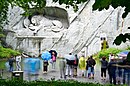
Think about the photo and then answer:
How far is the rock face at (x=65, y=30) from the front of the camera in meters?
30.8

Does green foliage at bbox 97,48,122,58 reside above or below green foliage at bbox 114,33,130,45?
above

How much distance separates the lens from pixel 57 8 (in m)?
36.7

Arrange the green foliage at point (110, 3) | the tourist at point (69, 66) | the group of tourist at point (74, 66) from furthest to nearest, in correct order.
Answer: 1. the tourist at point (69, 66)
2. the group of tourist at point (74, 66)
3. the green foliage at point (110, 3)

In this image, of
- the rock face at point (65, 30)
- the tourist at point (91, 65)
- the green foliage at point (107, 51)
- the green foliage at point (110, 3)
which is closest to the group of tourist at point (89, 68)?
the tourist at point (91, 65)

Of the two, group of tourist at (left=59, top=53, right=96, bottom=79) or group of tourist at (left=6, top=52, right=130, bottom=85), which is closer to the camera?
group of tourist at (left=6, top=52, right=130, bottom=85)

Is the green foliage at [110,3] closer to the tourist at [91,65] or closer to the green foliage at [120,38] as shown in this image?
the green foliage at [120,38]

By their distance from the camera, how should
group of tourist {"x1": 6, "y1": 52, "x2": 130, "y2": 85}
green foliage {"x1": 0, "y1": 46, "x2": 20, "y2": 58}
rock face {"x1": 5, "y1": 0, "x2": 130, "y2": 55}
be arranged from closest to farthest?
group of tourist {"x1": 6, "y1": 52, "x2": 130, "y2": 85} → rock face {"x1": 5, "y1": 0, "x2": 130, "y2": 55} → green foliage {"x1": 0, "y1": 46, "x2": 20, "y2": 58}

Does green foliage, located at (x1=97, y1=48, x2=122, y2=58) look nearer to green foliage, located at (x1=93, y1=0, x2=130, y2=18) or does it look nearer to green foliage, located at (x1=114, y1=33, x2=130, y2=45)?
green foliage, located at (x1=93, y1=0, x2=130, y2=18)

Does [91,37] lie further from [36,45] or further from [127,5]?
[127,5]

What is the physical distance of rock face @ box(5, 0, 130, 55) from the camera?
30844 mm

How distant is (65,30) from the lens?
34.8m

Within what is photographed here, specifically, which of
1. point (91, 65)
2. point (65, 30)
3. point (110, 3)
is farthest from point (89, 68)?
point (65, 30)

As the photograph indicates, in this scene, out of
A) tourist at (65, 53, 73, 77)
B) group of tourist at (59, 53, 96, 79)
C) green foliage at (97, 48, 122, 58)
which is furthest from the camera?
green foliage at (97, 48, 122, 58)

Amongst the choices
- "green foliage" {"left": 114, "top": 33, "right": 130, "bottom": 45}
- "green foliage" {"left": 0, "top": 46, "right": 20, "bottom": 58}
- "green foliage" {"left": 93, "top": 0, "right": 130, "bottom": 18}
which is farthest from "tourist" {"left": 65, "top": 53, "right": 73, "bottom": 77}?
"green foliage" {"left": 114, "top": 33, "right": 130, "bottom": 45}
